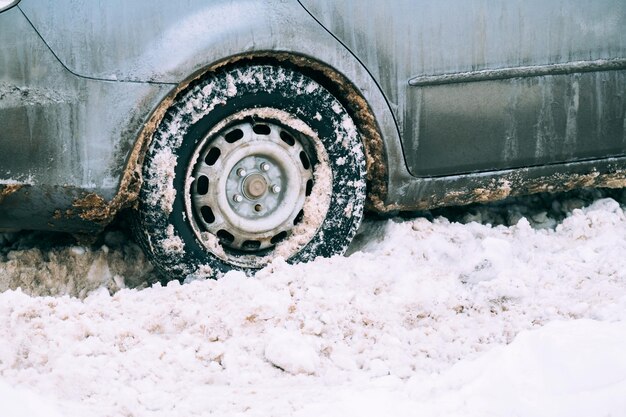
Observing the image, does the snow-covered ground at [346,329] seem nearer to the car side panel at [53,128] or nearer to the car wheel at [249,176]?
the car wheel at [249,176]

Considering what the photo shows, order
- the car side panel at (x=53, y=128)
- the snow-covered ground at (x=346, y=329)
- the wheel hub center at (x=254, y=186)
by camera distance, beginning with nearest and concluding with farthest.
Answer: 1. the snow-covered ground at (x=346, y=329)
2. the car side panel at (x=53, y=128)
3. the wheel hub center at (x=254, y=186)

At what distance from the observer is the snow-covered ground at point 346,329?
2.85 metres

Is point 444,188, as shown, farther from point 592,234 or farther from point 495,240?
point 592,234

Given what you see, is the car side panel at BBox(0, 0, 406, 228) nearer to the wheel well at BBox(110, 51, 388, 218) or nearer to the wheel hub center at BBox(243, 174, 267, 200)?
the wheel well at BBox(110, 51, 388, 218)

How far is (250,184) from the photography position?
3.92m

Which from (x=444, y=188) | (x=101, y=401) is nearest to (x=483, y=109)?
(x=444, y=188)

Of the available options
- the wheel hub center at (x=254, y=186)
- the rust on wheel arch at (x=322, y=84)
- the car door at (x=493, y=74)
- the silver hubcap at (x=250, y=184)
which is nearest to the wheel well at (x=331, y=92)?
the rust on wheel arch at (x=322, y=84)

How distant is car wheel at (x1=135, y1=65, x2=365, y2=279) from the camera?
3775 mm

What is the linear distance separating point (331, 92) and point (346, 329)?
Answer: 3.68 ft

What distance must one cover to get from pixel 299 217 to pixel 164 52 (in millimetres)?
943

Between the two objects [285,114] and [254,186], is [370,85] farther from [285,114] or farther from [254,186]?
[254,186]

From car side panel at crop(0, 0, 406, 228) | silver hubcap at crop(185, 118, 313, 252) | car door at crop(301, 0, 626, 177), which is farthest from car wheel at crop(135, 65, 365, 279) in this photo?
car door at crop(301, 0, 626, 177)

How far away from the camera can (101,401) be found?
2.88m

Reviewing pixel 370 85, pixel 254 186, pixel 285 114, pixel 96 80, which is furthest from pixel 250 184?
pixel 96 80
